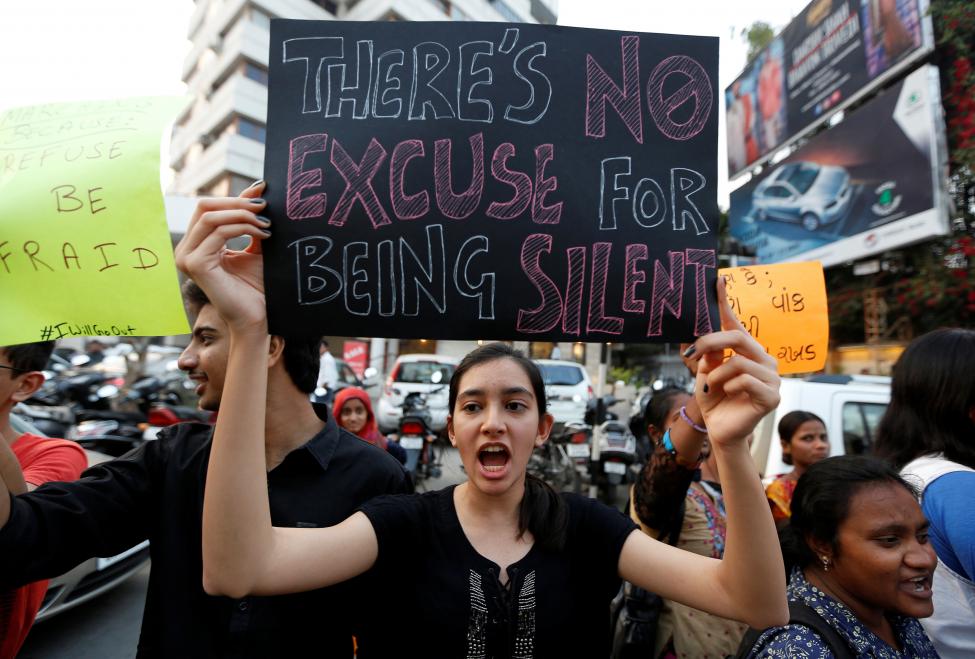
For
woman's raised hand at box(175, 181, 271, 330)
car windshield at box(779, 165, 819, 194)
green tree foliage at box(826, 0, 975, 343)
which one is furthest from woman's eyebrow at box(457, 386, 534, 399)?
car windshield at box(779, 165, 819, 194)

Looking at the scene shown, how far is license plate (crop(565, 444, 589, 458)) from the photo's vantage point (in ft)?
23.6

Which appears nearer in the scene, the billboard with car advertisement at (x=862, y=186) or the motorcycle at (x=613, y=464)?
the motorcycle at (x=613, y=464)

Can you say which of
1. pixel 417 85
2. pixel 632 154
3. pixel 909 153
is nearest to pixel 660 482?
pixel 632 154

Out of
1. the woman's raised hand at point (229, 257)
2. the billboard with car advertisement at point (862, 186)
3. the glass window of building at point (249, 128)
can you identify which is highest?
the glass window of building at point (249, 128)

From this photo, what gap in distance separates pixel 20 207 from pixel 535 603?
1693 millimetres

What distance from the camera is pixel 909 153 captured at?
10992 millimetres

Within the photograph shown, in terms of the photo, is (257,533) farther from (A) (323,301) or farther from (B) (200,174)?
(B) (200,174)

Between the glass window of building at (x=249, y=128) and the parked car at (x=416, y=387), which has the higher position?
the glass window of building at (x=249, y=128)

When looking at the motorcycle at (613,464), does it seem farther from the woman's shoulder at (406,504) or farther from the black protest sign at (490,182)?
the black protest sign at (490,182)

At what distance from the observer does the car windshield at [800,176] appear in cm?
1412

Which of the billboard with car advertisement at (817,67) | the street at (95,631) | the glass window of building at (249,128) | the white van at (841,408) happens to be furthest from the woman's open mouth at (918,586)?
the glass window of building at (249,128)

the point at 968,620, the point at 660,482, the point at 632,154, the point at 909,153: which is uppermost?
the point at 909,153

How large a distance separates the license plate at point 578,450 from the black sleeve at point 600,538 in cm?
572

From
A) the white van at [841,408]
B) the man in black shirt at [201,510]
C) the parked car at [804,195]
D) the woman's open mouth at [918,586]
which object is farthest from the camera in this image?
the parked car at [804,195]
